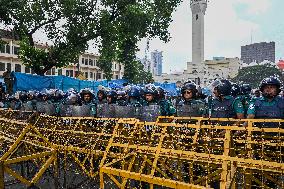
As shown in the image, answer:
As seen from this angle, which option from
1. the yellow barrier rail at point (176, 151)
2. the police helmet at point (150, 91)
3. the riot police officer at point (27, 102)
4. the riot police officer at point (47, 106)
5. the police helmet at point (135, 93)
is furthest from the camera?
the riot police officer at point (27, 102)

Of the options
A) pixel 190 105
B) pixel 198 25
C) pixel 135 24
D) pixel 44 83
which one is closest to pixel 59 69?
pixel 198 25

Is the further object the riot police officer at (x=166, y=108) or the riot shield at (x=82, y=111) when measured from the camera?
the riot shield at (x=82, y=111)

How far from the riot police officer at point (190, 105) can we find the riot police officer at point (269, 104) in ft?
5.34

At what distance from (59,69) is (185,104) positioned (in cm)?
5558

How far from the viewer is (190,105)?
25.0 feet

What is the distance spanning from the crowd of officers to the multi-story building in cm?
1471

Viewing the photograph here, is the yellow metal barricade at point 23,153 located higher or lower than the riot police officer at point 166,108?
lower

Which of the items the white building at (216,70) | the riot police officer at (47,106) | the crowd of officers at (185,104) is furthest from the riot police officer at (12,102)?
the white building at (216,70)

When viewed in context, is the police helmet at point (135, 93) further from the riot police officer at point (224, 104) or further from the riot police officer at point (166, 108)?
the riot police officer at point (224, 104)

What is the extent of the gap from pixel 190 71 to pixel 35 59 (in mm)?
64724

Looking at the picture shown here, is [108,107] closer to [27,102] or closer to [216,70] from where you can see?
[27,102]

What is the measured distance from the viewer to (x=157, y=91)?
27.9ft

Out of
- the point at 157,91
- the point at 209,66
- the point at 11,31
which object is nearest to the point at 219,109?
the point at 157,91

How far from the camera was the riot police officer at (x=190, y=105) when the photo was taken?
757cm
